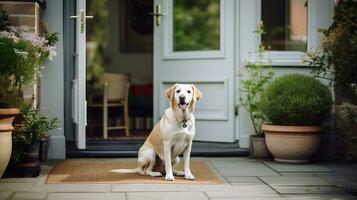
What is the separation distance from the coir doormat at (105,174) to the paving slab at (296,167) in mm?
620

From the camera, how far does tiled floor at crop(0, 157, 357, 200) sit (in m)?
4.39

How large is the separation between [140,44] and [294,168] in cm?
544

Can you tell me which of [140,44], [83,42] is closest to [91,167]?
[83,42]

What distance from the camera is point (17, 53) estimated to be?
15.8 feet

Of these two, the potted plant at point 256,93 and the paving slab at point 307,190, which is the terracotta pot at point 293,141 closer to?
the potted plant at point 256,93

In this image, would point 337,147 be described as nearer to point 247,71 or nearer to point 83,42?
point 247,71

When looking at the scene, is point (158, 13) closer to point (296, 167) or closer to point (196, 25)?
point (196, 25)

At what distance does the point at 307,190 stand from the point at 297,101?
55.9 inches

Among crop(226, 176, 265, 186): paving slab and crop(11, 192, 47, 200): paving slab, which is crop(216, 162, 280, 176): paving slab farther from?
crop(11, 192, 47, 200): paving slab

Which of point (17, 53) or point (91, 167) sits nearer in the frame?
point (17, 53)

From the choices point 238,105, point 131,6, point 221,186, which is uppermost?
point 131,6

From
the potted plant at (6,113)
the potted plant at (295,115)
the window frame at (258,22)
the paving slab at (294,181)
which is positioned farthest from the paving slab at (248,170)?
the potted plant at (6,113)

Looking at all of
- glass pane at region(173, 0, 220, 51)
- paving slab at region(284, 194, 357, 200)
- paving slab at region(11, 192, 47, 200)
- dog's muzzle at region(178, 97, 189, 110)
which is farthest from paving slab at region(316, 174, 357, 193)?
paving slab at region(11, 192, 47, 200)

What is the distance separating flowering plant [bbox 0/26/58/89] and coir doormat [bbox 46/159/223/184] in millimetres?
861
